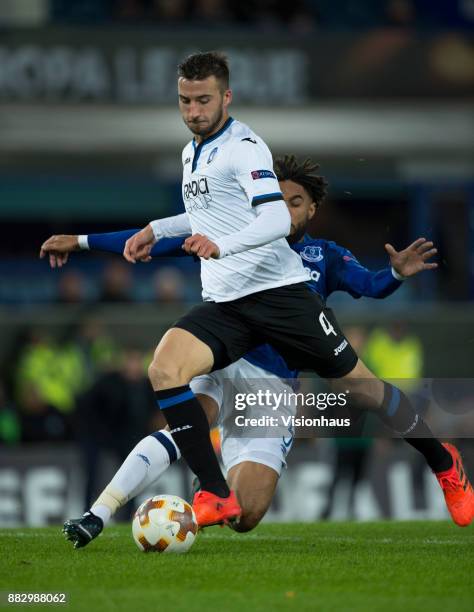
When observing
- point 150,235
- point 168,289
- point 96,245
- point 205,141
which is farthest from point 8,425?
point 205,141

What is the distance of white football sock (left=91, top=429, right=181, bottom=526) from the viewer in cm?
691

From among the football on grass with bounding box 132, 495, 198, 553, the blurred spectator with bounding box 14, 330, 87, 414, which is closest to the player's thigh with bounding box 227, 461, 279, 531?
the football on grass with bounding box 132, 495, 198, 553

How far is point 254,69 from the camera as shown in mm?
20297

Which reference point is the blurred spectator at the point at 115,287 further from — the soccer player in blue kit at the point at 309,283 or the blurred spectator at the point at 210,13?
the soccer player in blue kit at the point at 309,283

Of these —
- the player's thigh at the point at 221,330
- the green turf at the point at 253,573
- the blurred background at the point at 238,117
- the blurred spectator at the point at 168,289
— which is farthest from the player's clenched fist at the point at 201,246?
the blurred spectator at the point at 168,289

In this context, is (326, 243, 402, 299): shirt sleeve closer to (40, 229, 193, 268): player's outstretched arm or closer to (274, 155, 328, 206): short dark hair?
(274, 155, 328, 206): short dark hair

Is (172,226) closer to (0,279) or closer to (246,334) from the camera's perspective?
(246,334)

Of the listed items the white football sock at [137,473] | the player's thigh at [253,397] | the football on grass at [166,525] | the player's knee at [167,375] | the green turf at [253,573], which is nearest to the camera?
the green turf at [253,573]

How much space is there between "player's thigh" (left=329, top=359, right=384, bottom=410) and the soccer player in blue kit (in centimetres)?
47

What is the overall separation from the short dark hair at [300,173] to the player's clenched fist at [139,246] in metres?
1.12

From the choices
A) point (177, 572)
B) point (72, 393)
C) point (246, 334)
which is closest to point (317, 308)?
point (246, 334)

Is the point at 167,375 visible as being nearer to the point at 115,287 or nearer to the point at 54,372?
the point at 54,372

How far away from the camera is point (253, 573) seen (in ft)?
20.2

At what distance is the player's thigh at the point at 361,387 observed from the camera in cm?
737
